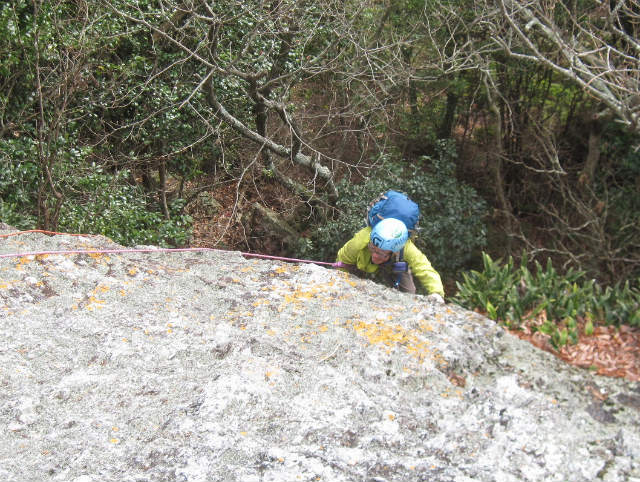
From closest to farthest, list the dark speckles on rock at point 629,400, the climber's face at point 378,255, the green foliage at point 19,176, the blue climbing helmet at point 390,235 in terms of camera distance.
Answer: the dark speckles on rock at point 629,400, the blue climbing helmet at point 390,235, the climber's face at point 378,255, the green foliage at point 19,176

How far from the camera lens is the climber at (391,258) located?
339cm

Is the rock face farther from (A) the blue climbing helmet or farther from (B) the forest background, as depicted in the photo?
(B) the forest background

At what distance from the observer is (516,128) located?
35.4 feet

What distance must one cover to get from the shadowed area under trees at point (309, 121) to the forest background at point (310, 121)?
1.3 inches

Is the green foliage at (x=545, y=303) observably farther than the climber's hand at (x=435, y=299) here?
Yes

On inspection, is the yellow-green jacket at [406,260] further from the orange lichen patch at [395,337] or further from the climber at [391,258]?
the orange lichen patch at [395,337]

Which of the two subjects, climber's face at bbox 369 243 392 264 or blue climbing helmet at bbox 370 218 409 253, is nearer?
blue climbing helmet at bbox 370 218 409 253

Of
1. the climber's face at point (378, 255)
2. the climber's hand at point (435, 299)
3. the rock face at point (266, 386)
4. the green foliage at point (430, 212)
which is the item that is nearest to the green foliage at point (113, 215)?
the green foliage at point (430, 212)

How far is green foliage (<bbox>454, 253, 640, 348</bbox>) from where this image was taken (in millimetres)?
4578

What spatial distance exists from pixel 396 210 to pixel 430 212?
18.0 feet

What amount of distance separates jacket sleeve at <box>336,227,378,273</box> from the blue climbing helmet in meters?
0.29

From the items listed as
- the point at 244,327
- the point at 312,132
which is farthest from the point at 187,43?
the point at 244,327

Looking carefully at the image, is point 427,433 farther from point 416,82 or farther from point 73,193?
point 416,82

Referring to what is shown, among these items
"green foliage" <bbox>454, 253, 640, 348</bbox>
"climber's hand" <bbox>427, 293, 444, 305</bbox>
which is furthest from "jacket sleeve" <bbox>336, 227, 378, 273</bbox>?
"green foliage" <bbox>454, 253, 640, 348</bbox>
